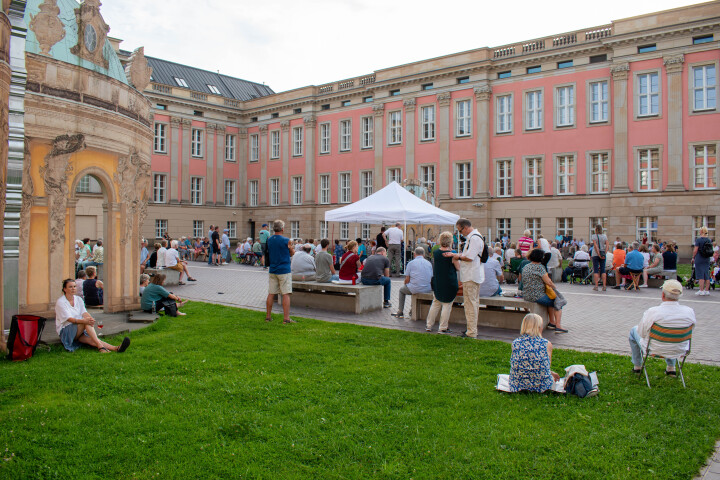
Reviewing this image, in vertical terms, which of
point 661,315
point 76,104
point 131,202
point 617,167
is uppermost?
point 617,167

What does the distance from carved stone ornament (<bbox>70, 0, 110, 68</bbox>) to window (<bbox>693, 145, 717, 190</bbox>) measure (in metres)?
29.5

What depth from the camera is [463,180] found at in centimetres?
3738

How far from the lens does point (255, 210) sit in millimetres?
49844

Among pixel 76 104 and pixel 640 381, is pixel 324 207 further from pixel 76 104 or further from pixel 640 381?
pixel 640 381

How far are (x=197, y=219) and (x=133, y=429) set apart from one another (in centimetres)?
4333

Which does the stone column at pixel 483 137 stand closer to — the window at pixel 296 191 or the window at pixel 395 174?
the window at pixel 395 174

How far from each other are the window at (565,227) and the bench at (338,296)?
76.2 ft

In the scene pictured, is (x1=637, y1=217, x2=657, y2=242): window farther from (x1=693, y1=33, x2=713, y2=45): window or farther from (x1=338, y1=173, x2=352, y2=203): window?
(x1=338, y1=173, x2=352, y2=203): window

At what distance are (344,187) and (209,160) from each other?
13.0 m

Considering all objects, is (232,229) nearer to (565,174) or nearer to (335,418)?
(565,174)

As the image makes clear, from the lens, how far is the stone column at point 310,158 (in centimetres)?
4572

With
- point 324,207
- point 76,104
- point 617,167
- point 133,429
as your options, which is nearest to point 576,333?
point 133,429

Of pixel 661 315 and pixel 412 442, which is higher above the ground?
pixel 661 315

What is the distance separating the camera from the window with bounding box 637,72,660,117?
1184 inches
